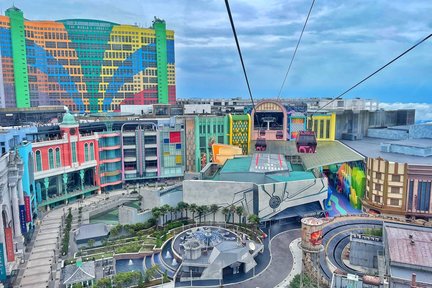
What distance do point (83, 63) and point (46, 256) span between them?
78143 millimetres

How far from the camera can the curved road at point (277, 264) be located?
1271 inches

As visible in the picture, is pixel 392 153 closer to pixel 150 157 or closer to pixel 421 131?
pixel 421 131

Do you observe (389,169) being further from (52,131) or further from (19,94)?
(19,94)

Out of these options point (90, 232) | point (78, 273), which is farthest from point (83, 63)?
point (78, 273)

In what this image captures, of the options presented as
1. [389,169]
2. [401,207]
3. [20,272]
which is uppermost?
[389,169]

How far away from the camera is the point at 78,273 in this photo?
3144cm

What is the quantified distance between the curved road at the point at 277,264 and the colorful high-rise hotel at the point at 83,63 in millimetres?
80945

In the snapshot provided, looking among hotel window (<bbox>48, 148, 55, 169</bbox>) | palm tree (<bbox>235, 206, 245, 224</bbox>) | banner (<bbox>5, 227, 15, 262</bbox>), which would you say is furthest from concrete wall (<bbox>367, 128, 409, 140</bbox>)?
banner (<bbox>5, 227, 15, 262</bbox>)

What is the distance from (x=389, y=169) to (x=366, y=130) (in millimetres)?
37608

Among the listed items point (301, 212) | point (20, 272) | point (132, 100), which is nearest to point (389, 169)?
point (301, 212)

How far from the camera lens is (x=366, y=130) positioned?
3071 inches

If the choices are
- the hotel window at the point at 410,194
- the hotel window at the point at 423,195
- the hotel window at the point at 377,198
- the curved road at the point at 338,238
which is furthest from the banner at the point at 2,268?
the hotel window at the point at 423,195

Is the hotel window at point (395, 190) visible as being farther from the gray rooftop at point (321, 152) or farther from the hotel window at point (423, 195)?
the gray rooftop at point (321, 152)

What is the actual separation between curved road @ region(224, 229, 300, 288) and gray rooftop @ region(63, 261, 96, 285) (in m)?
13.7
